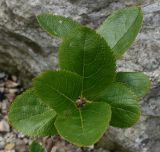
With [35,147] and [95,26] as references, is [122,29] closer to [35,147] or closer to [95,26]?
[35,147]

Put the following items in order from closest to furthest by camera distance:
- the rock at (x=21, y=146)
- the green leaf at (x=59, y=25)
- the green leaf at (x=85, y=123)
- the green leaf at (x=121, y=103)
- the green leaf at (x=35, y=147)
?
the green leaf at (x=85, y=123) < the green leaf at (x=121, y=103) < the green leaf at (x=59, y=25) < the green leaf at (x=35, y=147) < the rock at (x=21, y=146)

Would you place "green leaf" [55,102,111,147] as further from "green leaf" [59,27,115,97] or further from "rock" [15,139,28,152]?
Answer: "rock" [15,139,28,152]

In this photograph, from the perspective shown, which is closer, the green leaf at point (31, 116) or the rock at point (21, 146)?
the green leaf at point (31, 116)

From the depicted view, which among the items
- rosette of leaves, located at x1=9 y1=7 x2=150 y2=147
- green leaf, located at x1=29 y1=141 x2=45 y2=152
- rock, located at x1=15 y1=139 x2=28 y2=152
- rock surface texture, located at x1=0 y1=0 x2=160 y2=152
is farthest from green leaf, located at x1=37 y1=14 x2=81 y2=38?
rock, located at x1=15 y1=139 x2=28 y2=152

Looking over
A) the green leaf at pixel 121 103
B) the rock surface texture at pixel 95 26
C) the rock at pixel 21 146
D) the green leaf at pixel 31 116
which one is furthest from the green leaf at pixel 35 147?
the rock at pixel 21 146

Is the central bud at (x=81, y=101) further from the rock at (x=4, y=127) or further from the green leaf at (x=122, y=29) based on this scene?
the rock at (x=4, y=127)

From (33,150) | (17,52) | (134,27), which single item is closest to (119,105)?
(134,27)
